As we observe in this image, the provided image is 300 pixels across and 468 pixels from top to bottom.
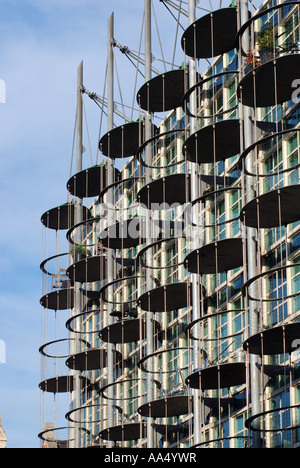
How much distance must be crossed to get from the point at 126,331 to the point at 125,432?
6005 millimetres

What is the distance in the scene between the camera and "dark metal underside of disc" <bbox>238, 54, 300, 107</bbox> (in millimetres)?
57594

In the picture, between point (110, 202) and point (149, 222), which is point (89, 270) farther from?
point (149, 222)

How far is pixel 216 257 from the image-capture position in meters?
61.5

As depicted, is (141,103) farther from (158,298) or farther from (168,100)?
(158,298)

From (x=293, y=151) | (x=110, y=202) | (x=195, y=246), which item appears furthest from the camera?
(x=110, y=202)

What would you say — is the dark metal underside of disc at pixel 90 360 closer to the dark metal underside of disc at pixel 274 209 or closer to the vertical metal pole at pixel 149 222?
the vertical metal pole at pixel 149 222

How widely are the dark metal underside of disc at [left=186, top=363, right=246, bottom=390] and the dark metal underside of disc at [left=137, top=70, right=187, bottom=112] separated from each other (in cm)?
1815

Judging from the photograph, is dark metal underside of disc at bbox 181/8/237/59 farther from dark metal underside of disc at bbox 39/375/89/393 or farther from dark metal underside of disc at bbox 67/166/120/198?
dark metal underside of disc at bbox 39/375/89/393

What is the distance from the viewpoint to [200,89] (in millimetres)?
71000

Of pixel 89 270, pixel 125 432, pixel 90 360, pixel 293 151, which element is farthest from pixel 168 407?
pixel 89 270

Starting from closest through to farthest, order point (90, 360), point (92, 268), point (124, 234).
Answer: point (124, 234) → point (92, 268) → point (90, 360)

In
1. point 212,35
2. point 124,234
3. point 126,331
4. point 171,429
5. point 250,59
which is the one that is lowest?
point 171,429

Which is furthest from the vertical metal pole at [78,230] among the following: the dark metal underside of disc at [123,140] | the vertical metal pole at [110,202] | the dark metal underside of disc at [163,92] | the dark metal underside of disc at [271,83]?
the dark metal underside of disc at [271,83]

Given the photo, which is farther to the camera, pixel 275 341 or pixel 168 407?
pixel 168 407
